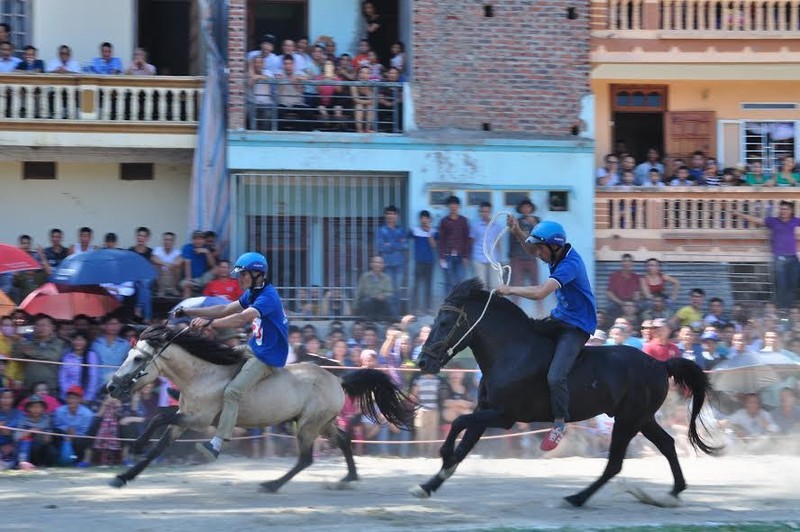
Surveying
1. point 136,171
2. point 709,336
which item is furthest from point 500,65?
point 136,171

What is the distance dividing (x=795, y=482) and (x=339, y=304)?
8190mm

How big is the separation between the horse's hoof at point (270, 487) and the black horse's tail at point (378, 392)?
1.15 metres

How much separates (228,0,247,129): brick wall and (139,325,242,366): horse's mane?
843 centimetres

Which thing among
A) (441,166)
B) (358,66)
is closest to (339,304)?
(441,166)

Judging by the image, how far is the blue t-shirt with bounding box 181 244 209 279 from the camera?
16.7 metres

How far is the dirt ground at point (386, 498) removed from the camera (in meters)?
9.07

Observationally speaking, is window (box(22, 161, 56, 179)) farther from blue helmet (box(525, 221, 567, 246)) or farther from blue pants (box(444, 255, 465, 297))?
blue helmet (box(525, 221, 567, 246))

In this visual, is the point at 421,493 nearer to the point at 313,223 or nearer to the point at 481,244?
the point at 481,244

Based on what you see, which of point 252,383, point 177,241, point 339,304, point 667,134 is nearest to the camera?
point 252,383

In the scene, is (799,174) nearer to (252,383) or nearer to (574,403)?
(574,403)

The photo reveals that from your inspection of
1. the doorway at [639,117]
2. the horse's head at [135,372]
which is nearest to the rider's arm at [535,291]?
the horse's head at [135,372]

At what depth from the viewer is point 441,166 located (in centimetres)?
Result: 1856

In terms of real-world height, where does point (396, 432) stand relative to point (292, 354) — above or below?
below

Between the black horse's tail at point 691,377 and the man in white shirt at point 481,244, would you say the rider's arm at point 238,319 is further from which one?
the man in white shirt at point 481,244
